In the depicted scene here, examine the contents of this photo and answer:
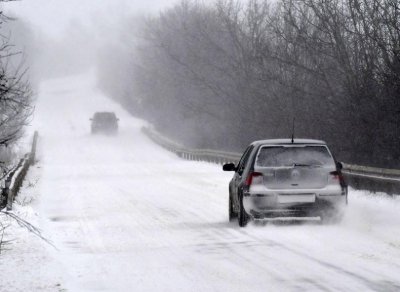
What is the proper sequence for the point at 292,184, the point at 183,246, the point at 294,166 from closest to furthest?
the point at 183,246
the point at 292,184
the point at 294,166

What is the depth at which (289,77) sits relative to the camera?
41250 millimetres

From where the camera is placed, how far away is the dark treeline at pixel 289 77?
2920 centimetres

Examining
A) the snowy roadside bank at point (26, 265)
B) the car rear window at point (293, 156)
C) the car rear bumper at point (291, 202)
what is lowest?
the snowy roadside bank at point (26, 265)

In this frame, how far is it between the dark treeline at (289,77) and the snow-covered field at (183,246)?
8383mm

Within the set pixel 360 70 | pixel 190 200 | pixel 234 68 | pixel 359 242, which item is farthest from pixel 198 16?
pixel 359 242

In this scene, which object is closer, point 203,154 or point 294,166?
point 294,166

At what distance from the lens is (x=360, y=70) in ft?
103

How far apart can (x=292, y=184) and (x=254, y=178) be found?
66 centimetres

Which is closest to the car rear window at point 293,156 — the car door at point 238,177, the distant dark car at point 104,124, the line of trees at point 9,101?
the car door at point 238,177

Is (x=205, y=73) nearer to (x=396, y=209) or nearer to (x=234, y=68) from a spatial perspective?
(x=234, y=68)

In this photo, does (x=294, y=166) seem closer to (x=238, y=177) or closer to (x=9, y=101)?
(x=238, y=177)

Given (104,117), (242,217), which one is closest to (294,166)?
(242,217)

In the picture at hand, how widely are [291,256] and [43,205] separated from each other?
10.6 m

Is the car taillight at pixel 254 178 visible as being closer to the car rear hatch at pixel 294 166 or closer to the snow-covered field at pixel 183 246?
the car rear hatch at pixel 294 166
